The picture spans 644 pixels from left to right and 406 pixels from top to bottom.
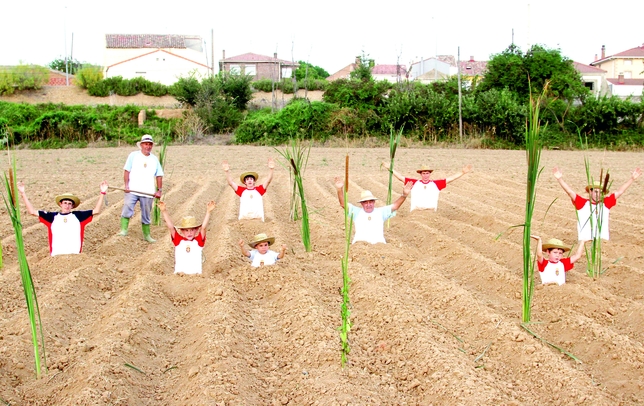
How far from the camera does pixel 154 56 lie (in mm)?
47656

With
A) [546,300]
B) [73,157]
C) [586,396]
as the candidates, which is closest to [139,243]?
[546,300]

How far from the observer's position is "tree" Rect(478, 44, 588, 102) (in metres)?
28.5

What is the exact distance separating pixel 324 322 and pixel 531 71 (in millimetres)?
25994

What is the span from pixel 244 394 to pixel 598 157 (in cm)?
1943

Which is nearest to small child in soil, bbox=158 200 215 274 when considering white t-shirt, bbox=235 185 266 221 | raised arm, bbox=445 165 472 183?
white t-shirt, bbox=235 185 266 221

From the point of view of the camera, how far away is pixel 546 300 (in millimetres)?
5840

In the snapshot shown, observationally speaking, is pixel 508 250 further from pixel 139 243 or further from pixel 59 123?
pixel 59 123

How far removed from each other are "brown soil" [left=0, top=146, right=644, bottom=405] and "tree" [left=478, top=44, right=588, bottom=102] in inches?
798

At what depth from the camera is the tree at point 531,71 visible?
28500 millimetres

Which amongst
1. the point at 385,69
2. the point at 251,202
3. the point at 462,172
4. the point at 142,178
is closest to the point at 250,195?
the point at 251,202

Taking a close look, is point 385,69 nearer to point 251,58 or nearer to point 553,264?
point 251,58

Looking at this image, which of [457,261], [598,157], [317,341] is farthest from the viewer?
[598,157]

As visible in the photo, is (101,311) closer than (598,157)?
Yes

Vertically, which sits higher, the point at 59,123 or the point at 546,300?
the point at 59,123
